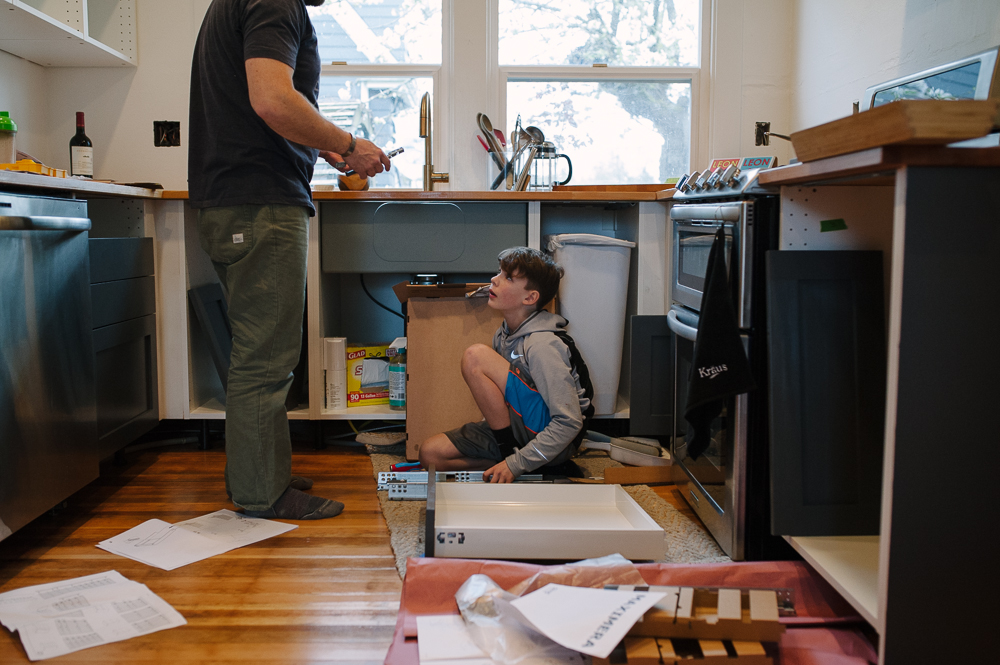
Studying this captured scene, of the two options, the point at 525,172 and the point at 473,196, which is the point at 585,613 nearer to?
the point at 473,196

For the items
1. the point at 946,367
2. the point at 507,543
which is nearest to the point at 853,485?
the point at 946,367

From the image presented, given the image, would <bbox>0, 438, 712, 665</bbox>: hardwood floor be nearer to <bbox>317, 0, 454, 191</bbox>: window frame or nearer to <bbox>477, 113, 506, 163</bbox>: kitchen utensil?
<bbox>477, 113, 506, 163</bbox>: kitchen utensil

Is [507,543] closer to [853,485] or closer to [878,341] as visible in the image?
[853,485]

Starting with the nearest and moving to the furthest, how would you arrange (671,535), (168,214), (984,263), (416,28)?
(984,263) → (671,535) → (168,214) → (416,28)

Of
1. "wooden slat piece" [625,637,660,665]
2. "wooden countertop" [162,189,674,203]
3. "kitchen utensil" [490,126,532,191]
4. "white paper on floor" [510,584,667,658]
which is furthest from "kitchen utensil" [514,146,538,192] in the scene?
"wooden slat piece" [625,637,660,665]

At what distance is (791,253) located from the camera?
1.52 m

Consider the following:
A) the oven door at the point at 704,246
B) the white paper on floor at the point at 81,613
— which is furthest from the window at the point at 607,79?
the white paper on floor at the point at 81,613

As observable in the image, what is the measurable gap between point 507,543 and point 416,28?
7.27 ft

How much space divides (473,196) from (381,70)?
89 cm

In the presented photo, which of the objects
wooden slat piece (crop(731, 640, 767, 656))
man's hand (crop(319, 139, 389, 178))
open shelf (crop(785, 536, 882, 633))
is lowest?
wooden slat piece (crop(731, 640, 767, 656))

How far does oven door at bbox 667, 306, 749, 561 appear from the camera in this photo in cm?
166

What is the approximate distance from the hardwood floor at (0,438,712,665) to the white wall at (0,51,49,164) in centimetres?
131

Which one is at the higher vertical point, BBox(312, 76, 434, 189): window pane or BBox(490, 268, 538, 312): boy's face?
BBox(312, 76, 434, 189): window pane

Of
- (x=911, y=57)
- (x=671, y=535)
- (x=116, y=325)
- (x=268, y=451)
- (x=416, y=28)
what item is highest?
(x=416, y=28)
